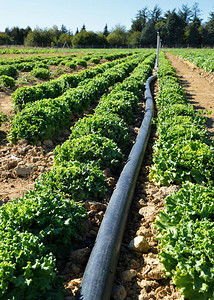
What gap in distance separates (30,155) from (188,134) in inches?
144

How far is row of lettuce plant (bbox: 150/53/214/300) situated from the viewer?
284cm

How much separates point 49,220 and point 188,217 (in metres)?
1.69

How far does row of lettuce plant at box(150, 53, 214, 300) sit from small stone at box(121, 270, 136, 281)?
0.44 metres

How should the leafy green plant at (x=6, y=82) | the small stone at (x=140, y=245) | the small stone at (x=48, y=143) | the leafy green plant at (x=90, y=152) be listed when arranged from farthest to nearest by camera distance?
the leafy green plant at (x=6, y=82) → the small stone at (x=48, y=143) → the leafy green plant at (x=90, y=152) → the small stone at (x=140, y=245)

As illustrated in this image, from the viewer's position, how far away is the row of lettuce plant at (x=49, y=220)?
2.58m

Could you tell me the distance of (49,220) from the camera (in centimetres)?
343

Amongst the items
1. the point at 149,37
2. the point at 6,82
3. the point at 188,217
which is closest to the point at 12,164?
the point at 188,217

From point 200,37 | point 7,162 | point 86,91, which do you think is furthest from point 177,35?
point 7,162

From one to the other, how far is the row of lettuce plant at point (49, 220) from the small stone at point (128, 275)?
0.78 meters

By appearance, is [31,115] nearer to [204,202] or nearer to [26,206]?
[26,206]

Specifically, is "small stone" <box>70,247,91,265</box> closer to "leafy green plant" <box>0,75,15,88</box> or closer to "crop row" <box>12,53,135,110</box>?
"crop row" <box>12,53,135,110</box>

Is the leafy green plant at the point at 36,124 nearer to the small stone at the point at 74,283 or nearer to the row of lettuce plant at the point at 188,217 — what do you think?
the row of lettuce plant at the point at 188,217

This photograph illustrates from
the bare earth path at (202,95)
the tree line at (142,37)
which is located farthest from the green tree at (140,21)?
the bare earth path at (202,95)

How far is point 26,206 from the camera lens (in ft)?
10.9
